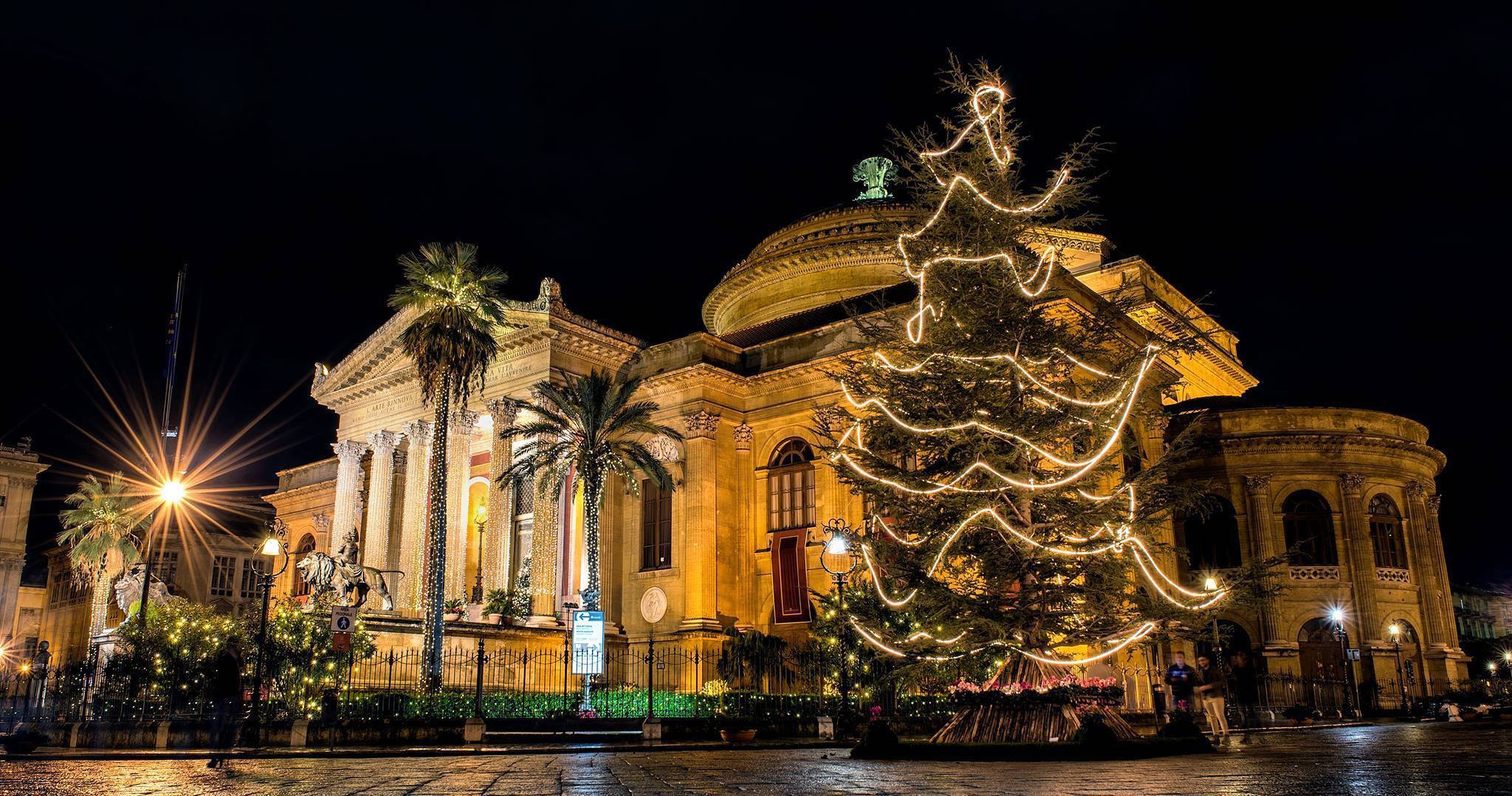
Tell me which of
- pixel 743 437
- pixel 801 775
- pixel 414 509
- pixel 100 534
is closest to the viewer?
pixel 801 775

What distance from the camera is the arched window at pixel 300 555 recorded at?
48.7 meters

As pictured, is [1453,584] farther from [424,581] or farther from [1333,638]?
[424,581]

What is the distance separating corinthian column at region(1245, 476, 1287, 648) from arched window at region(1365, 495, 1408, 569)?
11.1ft

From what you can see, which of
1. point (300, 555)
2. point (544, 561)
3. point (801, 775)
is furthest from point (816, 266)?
point (801, 775)

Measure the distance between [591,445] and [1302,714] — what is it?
65.4 feet

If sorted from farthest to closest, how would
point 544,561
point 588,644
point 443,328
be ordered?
point 544,561
point 443,328
point 588,644

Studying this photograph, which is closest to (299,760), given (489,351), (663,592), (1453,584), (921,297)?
(921,297)

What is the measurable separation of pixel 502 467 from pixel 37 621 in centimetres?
4969

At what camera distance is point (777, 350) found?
34.0 m

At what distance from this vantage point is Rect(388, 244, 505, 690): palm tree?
92.0 feet

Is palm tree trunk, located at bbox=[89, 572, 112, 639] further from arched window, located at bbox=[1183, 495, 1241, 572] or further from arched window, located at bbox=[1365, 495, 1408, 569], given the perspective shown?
arched window, located at bbox=[1365, 495, 1408, 569]

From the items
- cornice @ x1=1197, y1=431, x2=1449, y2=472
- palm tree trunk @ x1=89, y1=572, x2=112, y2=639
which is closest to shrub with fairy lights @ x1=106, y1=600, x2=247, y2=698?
palm tree trunk @ x1=89, y1=572, x2=112, y2=639

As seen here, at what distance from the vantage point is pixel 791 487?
108ft

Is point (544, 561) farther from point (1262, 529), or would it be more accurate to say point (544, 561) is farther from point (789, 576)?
point (1262, 529)
